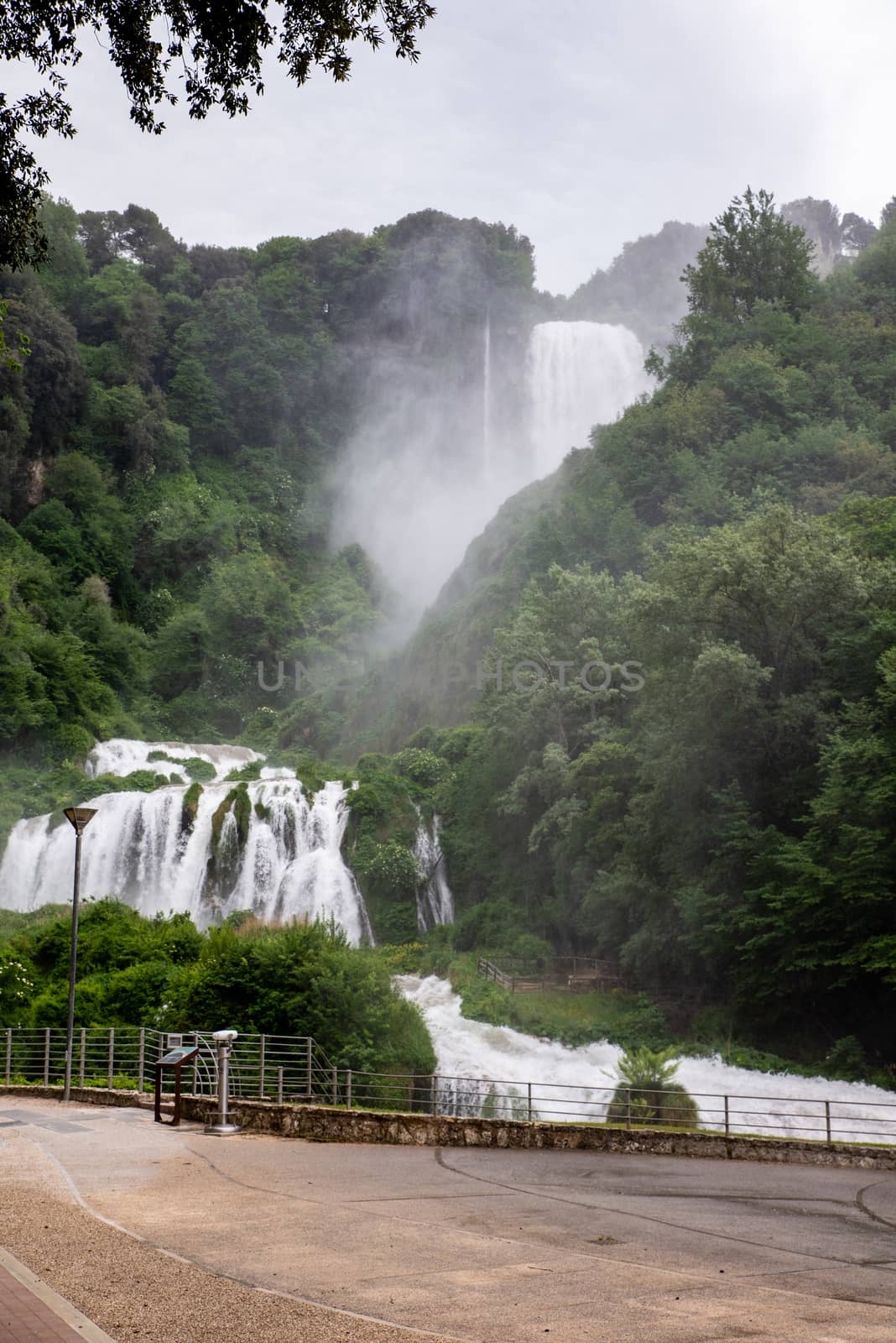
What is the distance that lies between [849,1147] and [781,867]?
1795 cm

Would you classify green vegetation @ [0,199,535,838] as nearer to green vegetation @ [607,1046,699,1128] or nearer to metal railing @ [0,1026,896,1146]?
metal railing @ [0,1026,896,1146]

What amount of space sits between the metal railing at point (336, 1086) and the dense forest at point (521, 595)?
6.63m

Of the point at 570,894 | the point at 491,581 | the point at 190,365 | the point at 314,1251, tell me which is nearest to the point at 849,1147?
the point at 314,1251

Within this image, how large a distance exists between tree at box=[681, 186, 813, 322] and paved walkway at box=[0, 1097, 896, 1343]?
64.3 m

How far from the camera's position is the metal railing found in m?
19.3

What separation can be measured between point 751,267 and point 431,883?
41.6m

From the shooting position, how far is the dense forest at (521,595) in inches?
1428

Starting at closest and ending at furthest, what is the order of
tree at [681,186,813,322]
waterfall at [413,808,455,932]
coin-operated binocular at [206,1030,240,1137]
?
1. coin-operated binocular at [206,1030,240,1137]
2. waterfall at [413,808,455,932]
3. tree at [681,186,813,322]

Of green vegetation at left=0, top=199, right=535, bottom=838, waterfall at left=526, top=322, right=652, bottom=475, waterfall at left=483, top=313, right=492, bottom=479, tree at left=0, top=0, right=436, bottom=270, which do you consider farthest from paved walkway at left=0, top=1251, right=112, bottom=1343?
waterfall at left=483, top=313, right=492, bottom=479

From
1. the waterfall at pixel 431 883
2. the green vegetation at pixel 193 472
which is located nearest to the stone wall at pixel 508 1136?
the waterfall at pixel 431 883

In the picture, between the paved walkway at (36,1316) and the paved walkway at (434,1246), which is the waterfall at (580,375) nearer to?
the paved walkway at (434,1246)

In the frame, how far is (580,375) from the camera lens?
9900 centimetres

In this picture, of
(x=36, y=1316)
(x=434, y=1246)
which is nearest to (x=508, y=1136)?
(x=434, y=1246)

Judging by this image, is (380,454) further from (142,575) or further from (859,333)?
(859,333)
